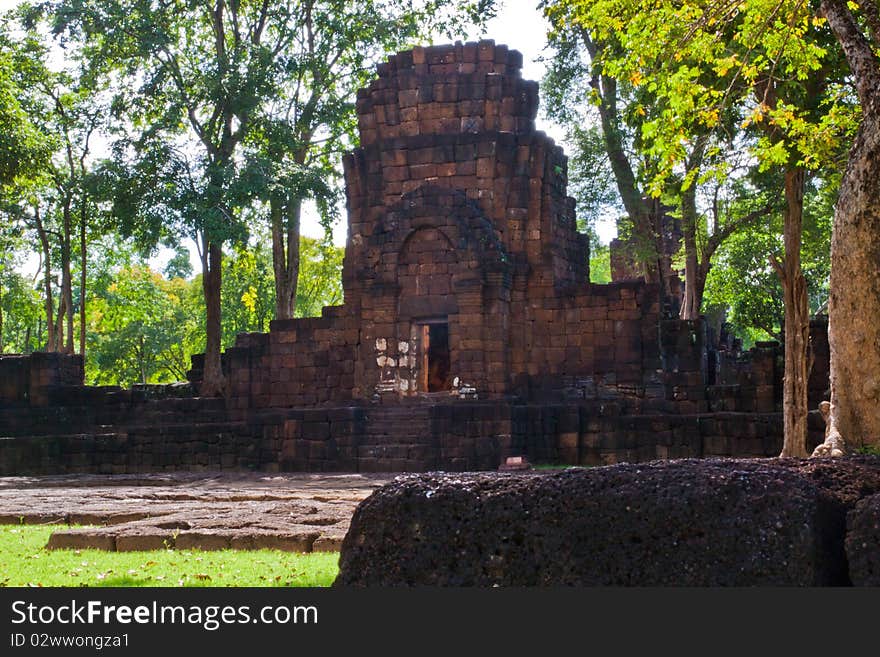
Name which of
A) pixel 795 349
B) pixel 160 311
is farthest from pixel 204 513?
pixel 160 311

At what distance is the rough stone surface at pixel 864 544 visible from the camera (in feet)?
12.4

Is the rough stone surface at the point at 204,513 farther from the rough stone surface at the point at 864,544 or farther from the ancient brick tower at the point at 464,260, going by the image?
the rough stone surface at the point at 864,544

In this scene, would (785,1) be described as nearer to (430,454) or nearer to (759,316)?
(430,454)

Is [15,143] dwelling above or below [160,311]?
above

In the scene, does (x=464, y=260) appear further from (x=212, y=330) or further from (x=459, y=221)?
(x=212, y=330)

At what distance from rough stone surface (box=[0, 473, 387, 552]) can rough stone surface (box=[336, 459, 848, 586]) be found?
4.22 meters

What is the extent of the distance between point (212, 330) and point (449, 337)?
23.4 ft

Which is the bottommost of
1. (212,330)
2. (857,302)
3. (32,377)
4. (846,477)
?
(846,477)

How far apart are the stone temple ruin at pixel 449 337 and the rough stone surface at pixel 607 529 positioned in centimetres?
1513

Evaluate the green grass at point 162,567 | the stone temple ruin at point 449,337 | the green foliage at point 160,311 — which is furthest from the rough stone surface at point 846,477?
the green foliage at point 160,311

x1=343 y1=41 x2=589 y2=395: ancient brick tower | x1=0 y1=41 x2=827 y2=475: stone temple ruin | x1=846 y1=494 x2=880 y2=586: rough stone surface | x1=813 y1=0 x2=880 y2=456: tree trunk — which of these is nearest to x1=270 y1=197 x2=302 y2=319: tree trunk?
x1=0 y1=41 x2=827 y2=475: stone temple ruin

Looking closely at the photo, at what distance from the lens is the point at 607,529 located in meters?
4.07

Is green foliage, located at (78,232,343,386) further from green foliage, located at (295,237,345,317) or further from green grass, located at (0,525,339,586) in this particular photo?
green grass, located at (0,525,339,586)

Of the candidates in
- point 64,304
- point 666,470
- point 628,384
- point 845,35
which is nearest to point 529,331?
point 628,384
